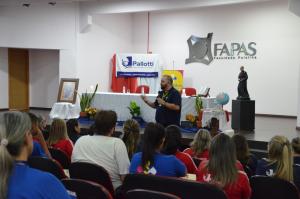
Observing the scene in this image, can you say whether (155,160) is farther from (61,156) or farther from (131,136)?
(61,156)

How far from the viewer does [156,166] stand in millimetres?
2812

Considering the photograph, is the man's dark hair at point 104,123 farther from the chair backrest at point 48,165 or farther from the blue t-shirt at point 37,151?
the blue t-shirt at point 37,151

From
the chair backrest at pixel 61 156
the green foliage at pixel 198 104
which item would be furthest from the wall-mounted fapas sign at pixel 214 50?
the chair backrest at pixel 61 156

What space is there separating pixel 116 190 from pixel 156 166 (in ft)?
1.31

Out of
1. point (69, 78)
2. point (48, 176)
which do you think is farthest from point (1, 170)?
point (69, 78)

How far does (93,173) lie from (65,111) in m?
7.27

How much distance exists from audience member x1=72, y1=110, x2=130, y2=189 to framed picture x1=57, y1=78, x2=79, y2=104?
714 cm

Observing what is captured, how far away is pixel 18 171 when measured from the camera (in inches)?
57.1

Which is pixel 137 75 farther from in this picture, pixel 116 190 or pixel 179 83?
pixel 116 190

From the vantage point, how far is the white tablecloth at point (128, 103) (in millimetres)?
8711

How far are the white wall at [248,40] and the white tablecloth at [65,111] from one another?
13.9 ft

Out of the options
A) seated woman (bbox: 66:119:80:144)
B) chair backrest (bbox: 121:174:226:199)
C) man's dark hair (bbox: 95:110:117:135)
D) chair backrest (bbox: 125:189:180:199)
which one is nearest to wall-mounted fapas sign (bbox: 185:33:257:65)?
seated woman (bbox: 66:119:80:144)

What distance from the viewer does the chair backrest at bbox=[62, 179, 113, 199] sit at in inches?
90.7

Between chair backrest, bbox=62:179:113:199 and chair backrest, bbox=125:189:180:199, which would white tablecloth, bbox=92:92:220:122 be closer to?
chair backrest, bbox=62:179:113:199
